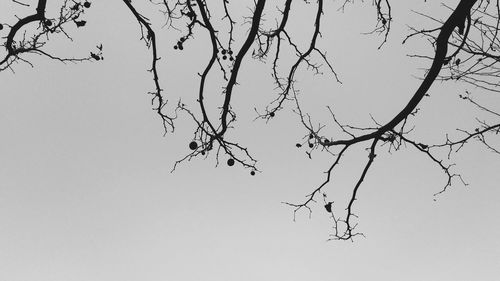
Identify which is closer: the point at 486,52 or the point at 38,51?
the point at 486,52

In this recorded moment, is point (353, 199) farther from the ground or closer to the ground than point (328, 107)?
closer to the ground

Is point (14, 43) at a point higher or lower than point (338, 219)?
higher

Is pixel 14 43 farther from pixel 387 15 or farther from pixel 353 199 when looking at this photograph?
pixel 387 15

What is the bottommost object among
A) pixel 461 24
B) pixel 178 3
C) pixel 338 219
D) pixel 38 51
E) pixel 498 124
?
pixel 338 219

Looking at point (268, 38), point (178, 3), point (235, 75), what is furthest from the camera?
point (268, 38)

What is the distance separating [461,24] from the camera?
342cm

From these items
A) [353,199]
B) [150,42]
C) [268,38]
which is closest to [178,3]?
[150,42]

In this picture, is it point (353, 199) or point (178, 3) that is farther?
point (178, 3)

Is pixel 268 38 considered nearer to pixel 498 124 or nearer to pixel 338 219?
pixel 338 219

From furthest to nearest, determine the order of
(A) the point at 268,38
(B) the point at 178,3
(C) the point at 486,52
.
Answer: (A) the point at 268,38, (B) the point at 178,3, (C) the point at 486,52

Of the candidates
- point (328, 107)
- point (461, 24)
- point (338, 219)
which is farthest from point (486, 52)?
point (338, 219)

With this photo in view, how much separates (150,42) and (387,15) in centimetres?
259

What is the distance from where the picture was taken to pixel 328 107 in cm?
A: 441

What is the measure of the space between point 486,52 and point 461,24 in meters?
0.48
